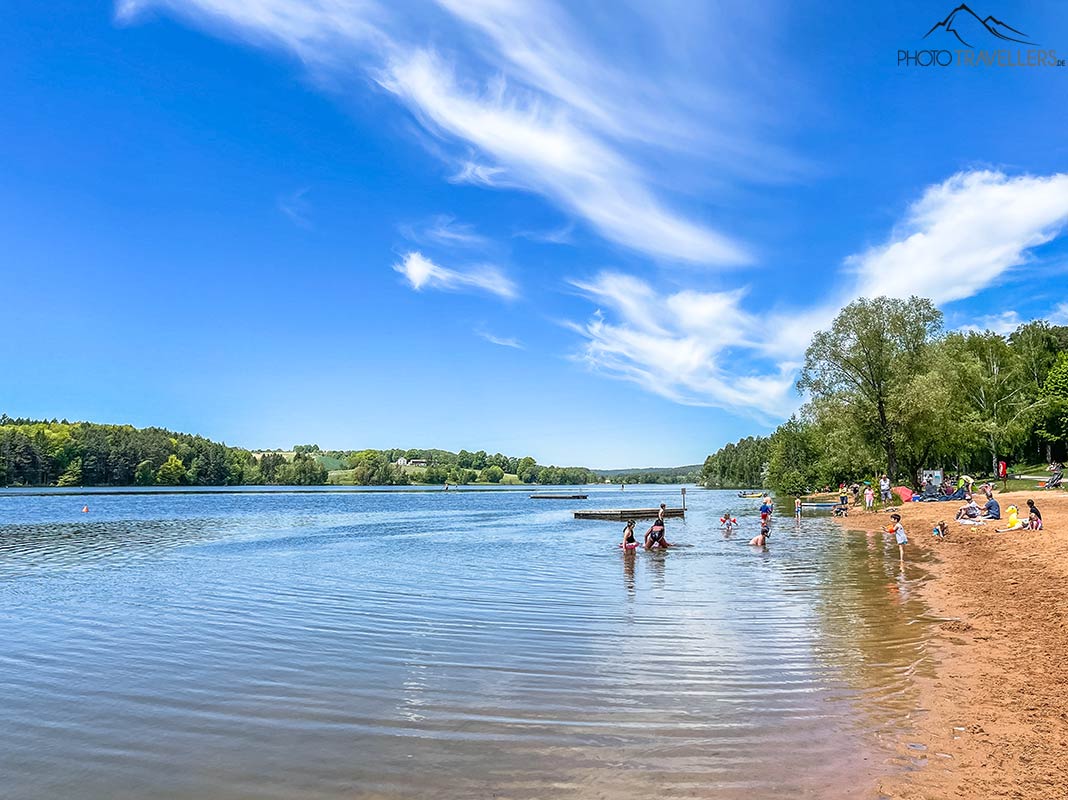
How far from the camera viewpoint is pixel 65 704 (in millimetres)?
9367

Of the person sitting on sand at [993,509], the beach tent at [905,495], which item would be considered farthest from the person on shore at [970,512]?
the beach tent at [905,495]

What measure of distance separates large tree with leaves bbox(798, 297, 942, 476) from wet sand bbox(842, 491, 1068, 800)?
34240mm

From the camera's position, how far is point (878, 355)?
52688 millimetres

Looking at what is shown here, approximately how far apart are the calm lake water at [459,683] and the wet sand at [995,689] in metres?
0.46

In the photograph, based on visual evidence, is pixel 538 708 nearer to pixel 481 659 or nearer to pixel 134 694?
pixel 481 659

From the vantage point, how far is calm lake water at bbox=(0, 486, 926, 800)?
6789 millimetres

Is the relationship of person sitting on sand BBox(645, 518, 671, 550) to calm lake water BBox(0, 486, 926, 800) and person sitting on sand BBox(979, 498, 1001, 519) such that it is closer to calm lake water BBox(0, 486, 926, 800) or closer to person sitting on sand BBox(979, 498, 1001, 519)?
calm lake water BBox(0, 486, 926, 800)

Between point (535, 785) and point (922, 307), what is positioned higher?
point (922, 307)

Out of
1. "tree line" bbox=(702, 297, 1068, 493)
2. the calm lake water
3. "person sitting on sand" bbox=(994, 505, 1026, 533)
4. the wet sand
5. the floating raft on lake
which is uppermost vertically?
"tree line" bbox=(702, 297, 1068, 493)

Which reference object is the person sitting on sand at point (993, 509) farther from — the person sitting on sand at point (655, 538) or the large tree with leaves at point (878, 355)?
the large tree with leaves at point (878, 355)

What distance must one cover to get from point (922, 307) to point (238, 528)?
55.0 m

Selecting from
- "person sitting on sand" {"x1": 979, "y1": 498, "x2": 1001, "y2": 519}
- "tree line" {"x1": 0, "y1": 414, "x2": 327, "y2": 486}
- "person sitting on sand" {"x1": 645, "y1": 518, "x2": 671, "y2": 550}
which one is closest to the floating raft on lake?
"person sitting on sand" {"x1": 645, "y1": 518, "x2": 671, "y2": 550}

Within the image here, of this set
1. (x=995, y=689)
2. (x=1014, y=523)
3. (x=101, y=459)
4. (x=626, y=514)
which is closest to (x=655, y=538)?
(x=1014, y=523)

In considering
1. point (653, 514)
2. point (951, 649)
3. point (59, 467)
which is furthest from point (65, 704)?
point (59, 467)
